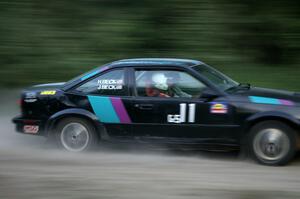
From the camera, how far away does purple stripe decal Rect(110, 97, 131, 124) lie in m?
7.67

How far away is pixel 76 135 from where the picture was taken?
26.1 feet

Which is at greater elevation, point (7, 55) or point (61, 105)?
point (7, 55)

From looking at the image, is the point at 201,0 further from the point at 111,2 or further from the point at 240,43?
the point at 111,2

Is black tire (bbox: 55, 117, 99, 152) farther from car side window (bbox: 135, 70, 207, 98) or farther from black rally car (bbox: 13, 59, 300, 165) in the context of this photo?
car side window (bbox: 135, 70, 207, 98)

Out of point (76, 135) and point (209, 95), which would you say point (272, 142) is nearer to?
point (209, 95)

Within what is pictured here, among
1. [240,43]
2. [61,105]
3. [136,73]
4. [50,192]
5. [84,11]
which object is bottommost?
[50,192]

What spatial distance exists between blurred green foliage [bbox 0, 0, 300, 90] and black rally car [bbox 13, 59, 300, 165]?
458 cm

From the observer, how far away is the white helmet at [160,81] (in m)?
7.59

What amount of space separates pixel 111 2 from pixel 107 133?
729 cm

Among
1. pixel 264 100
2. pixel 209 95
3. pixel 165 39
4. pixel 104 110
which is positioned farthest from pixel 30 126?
pixel 165 39

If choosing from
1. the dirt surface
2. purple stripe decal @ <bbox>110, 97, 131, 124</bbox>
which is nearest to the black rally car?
purple stripe decal @ <bbox>110, 97, 131, 124</bbox>

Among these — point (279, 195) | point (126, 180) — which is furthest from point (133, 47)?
point (279, 195)

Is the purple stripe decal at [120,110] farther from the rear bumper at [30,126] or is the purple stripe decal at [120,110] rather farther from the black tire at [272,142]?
the black tire at [272,142]

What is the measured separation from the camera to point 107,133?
780 centimetres
